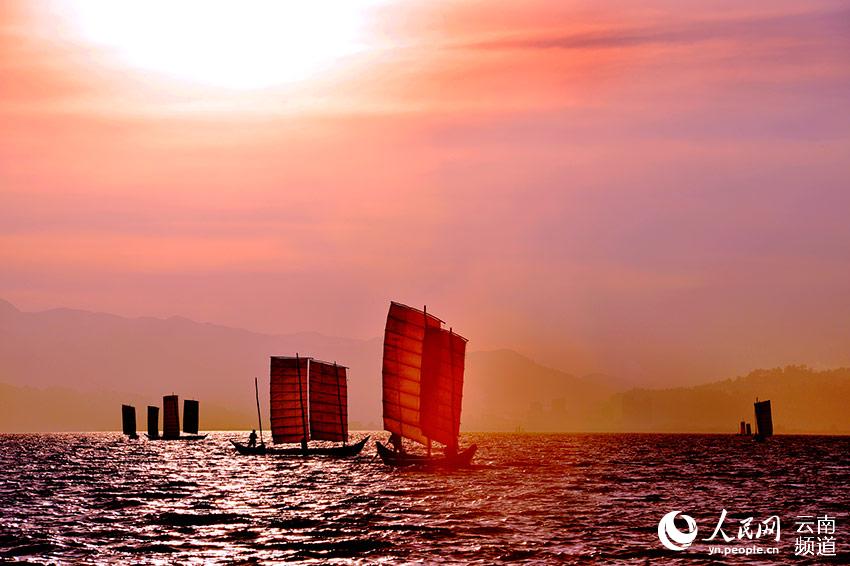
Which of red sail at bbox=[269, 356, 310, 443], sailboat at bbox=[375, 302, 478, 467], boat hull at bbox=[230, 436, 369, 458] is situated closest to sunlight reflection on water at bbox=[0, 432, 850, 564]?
sailboat at bbox=[375, 302, 478, 467]

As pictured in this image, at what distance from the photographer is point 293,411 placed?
120 m

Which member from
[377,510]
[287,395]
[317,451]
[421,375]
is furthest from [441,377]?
[317,451]

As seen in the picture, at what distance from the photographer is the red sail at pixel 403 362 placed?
300 ft

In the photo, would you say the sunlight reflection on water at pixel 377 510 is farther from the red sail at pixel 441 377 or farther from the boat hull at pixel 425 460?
the red sail at pixel 441 377

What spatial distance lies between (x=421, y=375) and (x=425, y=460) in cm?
1458

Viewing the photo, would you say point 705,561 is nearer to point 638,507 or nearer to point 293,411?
point 638,507

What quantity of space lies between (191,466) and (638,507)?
60.7m

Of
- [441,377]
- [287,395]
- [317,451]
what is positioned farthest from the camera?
[317,451]

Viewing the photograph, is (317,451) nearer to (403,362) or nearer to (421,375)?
(403,362)

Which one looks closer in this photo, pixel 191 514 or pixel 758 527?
pixel 758 527

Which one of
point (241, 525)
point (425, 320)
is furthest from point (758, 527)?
point (425, 320)

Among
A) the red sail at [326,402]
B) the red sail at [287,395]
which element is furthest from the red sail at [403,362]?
the red sail at [287,395]

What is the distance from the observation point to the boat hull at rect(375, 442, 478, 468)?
10094 cm

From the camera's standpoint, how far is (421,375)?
90.4 m
